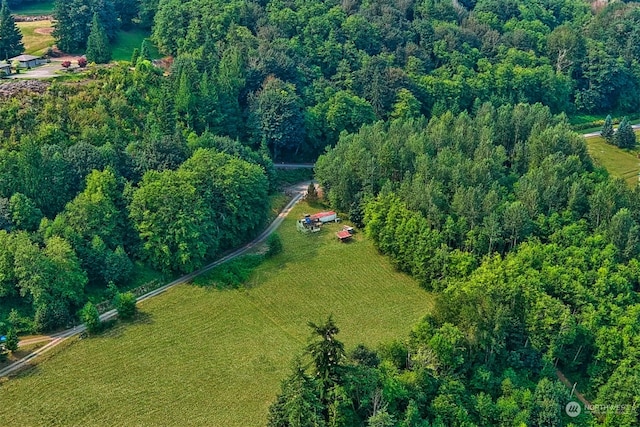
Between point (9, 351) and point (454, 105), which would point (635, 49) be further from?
point (9, 351)

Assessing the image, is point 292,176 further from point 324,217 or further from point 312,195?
point 324,217

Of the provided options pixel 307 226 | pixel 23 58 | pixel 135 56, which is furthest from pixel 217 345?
pixel 23 58

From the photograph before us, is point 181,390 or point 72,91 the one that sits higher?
point 72,91

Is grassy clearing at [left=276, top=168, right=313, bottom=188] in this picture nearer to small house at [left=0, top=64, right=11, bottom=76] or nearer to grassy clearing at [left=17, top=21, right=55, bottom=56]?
small house at [left=0, top=64, right=11, bottom=76]

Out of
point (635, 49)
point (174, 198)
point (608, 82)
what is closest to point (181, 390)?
point (174, 198)

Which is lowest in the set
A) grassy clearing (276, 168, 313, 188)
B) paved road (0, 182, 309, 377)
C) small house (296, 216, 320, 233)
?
paved road (0, 182, 309, 377)

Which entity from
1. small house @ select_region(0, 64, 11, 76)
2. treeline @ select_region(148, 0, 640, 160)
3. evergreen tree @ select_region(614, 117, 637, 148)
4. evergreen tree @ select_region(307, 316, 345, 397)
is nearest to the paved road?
treeline @ select_region(148, 0, 640, 160)

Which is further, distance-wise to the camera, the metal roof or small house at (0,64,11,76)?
the metal roof
